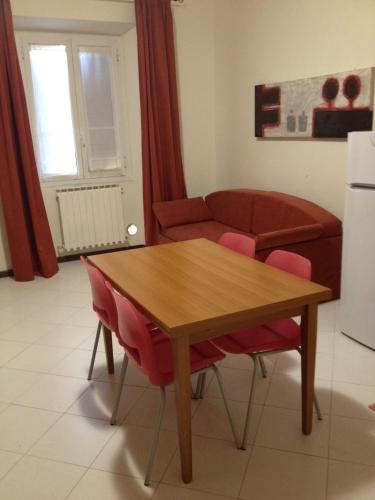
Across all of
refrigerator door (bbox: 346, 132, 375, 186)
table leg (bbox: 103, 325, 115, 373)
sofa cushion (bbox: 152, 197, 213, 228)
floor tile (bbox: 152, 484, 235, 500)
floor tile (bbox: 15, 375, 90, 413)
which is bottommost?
floor tile (bbox: 152, 484, 235, 500)

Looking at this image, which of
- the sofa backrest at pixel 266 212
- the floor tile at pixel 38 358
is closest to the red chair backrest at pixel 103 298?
the floor tile at pixel 38 358

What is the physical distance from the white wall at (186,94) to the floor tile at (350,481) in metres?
3.99

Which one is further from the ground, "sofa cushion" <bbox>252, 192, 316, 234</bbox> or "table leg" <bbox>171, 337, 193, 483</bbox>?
"sofa cushion" <bbox>252, 192, 316, 234</bbox>

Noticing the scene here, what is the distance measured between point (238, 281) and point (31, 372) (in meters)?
1.60

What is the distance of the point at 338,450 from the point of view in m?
2.11

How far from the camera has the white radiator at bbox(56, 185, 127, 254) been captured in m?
5.07

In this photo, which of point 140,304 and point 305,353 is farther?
point 305,353

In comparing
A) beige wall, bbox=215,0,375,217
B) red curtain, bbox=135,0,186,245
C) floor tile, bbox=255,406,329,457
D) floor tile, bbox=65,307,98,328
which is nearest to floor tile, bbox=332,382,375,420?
floor tile, bbox=255,406,329,457

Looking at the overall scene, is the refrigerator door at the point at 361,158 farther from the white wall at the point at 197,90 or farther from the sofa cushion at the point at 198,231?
the white wall at the point at 197,90

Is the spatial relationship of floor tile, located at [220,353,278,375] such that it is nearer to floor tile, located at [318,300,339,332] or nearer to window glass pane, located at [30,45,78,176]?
floor tile, located at [318,300,339,332]

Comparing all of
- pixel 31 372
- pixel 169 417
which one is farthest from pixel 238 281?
pixel 31 372

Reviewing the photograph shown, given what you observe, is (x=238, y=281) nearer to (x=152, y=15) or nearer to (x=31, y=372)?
(x=31, y=372)

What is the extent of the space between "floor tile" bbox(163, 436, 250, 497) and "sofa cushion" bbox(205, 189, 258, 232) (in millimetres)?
2637

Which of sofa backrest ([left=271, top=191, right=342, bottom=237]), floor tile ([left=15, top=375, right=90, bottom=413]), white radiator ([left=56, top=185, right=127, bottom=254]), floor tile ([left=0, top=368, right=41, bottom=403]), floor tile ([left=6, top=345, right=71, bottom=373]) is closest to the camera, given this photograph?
floor tile ([left=15, top=375, right=90, bottom=413])
